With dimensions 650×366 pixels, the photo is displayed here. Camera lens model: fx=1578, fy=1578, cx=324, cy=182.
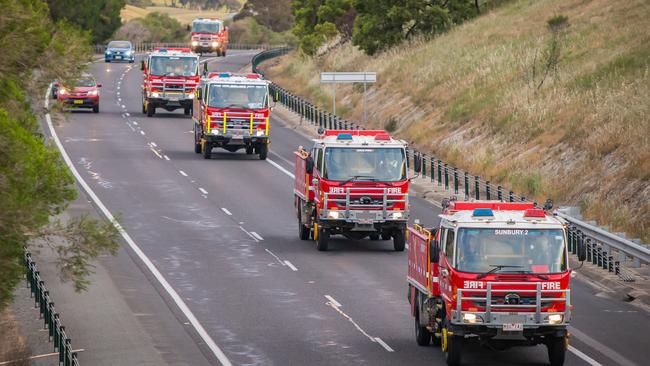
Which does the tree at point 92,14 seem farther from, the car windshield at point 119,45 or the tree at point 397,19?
the tree at point 397,19

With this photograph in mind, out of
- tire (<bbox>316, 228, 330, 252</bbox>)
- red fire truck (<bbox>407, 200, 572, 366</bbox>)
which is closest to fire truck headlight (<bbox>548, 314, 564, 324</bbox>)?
red fire truck (<bbox>407, 200, 572, 366</bbox>)

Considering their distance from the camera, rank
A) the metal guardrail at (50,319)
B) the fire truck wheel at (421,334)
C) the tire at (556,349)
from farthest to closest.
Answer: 1. the fire truck wheel at (421,334)
2. the tire at (556,349)
3. the metal guardrail at (50,319)

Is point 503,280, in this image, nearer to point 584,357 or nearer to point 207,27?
point 584,357

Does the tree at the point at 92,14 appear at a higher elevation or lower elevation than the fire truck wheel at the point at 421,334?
higher

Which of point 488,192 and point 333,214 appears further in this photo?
point 488,192

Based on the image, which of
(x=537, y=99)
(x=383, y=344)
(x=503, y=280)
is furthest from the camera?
(x=537, y=99)

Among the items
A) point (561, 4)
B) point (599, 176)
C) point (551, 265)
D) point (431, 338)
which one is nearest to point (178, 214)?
point (599, 176)

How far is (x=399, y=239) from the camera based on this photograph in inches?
1558

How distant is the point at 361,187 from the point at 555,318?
1422 centimetres

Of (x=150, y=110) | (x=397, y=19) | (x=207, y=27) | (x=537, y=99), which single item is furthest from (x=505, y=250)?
(x=207, y=27)

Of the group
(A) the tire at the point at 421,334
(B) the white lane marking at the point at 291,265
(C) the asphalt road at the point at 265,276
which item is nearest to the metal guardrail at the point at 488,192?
(C) the asphalt road at the point at 265,276

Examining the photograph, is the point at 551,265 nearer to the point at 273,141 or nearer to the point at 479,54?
the point at 273,141

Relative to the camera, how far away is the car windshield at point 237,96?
5878 cm

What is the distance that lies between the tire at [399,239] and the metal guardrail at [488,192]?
1621 millimetres
